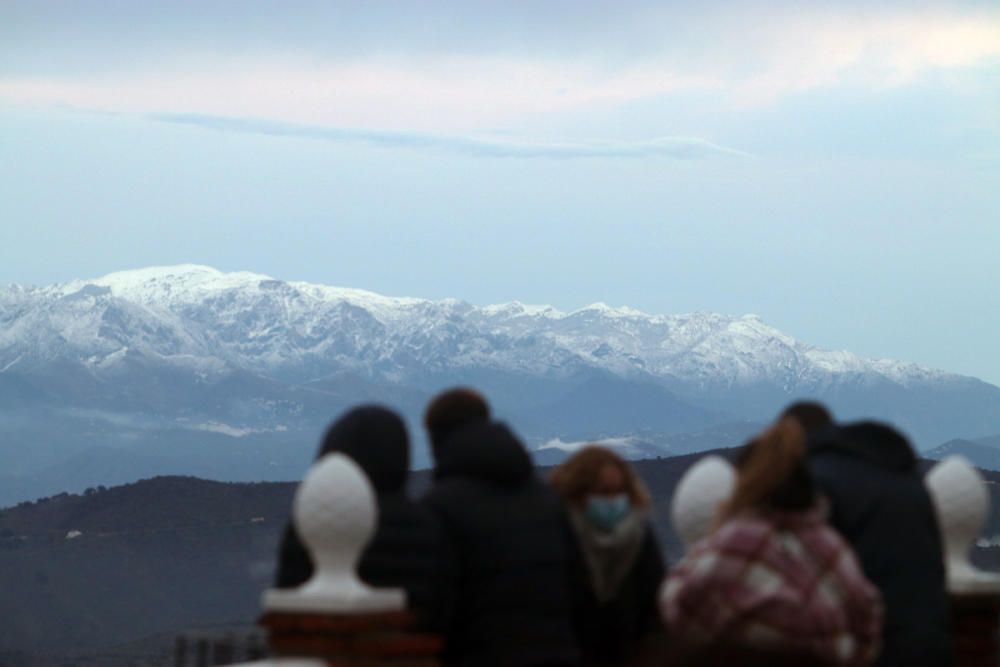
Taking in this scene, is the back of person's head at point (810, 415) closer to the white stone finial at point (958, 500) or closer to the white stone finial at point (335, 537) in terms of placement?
the white stone finial at point (958, 500)

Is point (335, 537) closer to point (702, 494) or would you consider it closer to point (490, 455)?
point (490, 455)

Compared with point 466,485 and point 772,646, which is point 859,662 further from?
point 466,485

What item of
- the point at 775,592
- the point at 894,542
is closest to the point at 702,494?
the point at 894,542

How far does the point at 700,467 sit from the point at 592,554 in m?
1.21

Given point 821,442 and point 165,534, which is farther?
point 165,534

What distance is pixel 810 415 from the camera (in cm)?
1085

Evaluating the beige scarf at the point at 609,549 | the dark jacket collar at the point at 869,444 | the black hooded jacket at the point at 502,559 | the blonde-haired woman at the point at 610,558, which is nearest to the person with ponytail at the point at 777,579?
the black hooded jacket at the point at 502,559

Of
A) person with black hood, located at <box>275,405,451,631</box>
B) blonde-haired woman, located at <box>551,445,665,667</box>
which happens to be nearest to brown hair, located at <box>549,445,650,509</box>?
blonde-haired woman, located at <box>551,445,665,667</box>

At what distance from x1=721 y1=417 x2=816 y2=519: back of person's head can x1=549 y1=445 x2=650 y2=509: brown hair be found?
1.82 metres

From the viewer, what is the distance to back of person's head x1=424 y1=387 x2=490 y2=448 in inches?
408

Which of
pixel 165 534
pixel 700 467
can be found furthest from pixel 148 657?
pixel 700 467

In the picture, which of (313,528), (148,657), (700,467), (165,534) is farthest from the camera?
(165,534)

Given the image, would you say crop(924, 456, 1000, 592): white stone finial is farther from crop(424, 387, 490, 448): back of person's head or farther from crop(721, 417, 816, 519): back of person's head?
crop(721, 417, 816, 519): back of person's head

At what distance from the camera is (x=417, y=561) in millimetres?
9930
